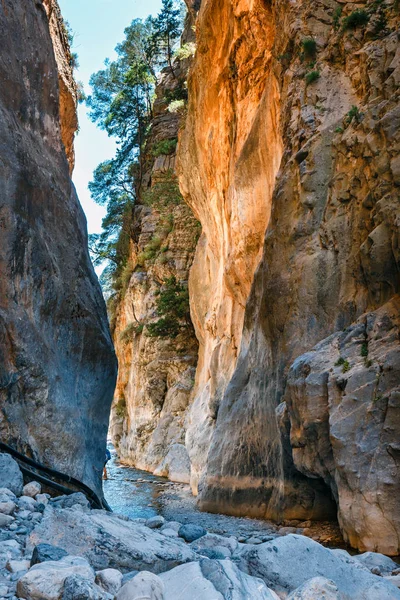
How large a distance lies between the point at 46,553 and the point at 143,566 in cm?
75

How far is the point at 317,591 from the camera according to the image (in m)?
3.27

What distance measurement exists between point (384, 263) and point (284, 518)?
498cm

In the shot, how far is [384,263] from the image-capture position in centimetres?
830

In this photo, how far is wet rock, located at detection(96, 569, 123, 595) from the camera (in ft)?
10.4

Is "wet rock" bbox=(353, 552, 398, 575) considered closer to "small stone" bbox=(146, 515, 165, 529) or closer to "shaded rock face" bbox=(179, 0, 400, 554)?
"shaded rock face" bbox=(179, 0, 400, 554)

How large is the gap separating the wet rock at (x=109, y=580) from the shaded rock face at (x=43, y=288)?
3547 mm

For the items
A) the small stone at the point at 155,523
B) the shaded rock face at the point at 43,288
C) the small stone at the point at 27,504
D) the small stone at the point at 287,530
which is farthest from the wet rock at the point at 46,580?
the small stone at the point at 287,530

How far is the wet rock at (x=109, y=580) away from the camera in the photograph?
3.16 meters

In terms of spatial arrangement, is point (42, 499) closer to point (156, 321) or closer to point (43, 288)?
point (43, 288)

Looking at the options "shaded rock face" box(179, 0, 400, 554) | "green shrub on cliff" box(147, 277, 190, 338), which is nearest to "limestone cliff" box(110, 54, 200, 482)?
"green shrub on cliff" box(147, 277, 190, 338)

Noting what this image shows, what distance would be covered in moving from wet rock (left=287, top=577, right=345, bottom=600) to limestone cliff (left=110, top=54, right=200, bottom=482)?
17.9 meters

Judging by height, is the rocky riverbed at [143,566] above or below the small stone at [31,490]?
below

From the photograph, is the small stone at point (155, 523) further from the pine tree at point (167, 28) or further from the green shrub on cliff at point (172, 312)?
the pine tree at point (167, 28)

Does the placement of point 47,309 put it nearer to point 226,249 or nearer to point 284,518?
point 284,518
